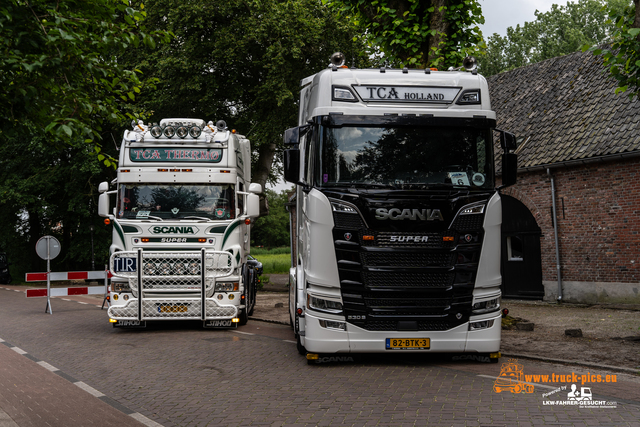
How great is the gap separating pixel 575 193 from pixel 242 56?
12738 mm

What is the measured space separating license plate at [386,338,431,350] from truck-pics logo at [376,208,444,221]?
1581 millimetres

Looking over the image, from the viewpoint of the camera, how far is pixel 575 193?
1709 centimetres

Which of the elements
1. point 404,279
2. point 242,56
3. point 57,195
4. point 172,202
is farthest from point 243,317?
point 57,195

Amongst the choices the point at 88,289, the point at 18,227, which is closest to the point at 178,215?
the point at 88,289

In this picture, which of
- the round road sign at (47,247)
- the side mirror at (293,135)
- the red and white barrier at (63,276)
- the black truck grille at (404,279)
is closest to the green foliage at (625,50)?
the black truck grille at (404,279)

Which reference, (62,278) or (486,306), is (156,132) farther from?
(486,306)

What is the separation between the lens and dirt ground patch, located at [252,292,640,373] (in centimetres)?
911

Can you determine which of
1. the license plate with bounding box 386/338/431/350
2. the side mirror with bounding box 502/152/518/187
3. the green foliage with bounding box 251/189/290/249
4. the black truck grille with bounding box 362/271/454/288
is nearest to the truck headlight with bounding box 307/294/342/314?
the black truck grille with bounding box 362/271/454/288

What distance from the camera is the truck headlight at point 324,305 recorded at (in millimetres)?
8172

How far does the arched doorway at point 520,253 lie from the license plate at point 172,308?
1087 centimetres

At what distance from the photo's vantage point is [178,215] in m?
12.3

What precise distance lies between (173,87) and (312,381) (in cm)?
1786

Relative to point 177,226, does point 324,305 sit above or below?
below

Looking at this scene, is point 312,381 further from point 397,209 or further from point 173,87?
point 173,87
